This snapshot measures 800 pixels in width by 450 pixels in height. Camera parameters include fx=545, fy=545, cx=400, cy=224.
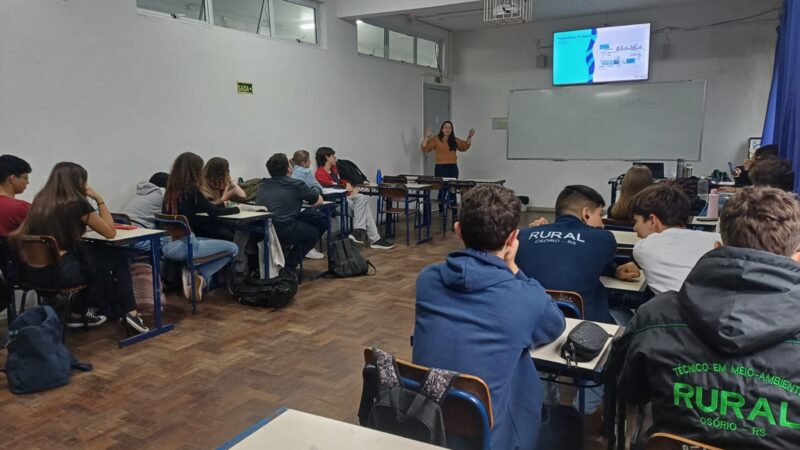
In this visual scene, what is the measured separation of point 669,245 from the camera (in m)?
2.35

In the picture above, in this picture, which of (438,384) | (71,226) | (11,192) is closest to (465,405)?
Result: (438,384)

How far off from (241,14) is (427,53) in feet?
14.2

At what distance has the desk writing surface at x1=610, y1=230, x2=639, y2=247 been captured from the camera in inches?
129

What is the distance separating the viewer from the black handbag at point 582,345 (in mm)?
1658

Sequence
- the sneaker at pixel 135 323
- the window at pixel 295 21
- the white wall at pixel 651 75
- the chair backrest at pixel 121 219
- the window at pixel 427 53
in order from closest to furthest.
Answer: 1. the sneaker at pixel 135 323
2. the chair backrest at pixel 121 219
3. the window at pixel 295 21
4. the white wall at pixel 651 75
5. the window at pixel 427 53

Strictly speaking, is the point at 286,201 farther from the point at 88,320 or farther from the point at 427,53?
the point at 427,53

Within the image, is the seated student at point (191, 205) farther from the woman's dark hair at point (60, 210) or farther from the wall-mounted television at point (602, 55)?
the wall-mounted television at point (602, 55)

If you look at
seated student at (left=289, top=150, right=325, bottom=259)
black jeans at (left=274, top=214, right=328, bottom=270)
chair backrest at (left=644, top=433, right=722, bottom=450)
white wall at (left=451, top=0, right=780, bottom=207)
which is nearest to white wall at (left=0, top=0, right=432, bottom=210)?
seated student at (left=289, top=150, right=325, bottom=259)

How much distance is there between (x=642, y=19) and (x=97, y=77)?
7.68 meters

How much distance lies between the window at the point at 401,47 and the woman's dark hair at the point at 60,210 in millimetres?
6255

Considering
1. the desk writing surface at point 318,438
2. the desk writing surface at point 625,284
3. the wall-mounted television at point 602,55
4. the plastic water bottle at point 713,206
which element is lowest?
the desk writing surface at point 625,284

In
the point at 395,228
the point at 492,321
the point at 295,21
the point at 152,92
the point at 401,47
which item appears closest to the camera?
the point at 492,321

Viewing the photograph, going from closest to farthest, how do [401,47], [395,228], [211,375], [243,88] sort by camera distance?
[211,375], [243,88], [395,228], [401,47]

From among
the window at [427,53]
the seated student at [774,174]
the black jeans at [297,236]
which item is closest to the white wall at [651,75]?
the window at [427,53]
